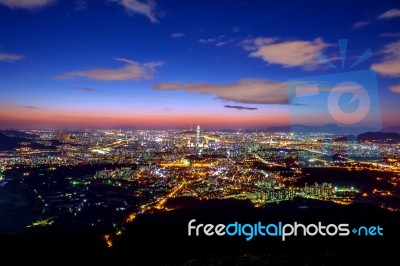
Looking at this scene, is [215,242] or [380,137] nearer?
[215,242]

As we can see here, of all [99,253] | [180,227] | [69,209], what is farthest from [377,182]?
[69,209]

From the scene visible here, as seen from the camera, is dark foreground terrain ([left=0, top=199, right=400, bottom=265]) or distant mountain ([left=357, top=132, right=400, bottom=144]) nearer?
dark foreground terrain ([left=0, top=199, right=400, bottom=265])

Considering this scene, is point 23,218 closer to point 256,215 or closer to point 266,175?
point 256,215

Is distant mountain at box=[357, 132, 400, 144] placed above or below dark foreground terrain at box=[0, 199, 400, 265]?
above

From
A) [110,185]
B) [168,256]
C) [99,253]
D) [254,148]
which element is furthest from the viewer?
[254,148]
